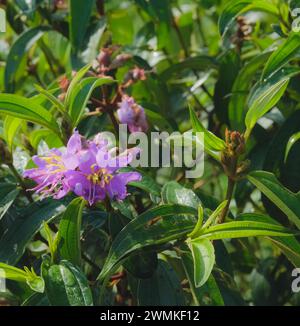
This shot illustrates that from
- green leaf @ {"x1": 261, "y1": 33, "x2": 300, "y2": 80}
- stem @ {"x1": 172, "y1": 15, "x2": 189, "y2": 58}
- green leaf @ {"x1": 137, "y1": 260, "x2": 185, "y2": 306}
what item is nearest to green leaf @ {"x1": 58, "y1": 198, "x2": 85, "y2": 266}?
green leaf @ {"x1": 137, "y1": 260, "x2": 185, "y2": 306}

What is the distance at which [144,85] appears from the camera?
6.56ft

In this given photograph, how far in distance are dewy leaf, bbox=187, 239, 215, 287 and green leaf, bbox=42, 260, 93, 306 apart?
176 millimetres

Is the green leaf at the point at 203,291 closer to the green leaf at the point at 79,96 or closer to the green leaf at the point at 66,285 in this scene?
the green leaf at the point at 66,285

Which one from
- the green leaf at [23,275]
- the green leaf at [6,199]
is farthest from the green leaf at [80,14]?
the green leaf at [23,275]

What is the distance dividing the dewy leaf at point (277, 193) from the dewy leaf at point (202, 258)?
143 mm

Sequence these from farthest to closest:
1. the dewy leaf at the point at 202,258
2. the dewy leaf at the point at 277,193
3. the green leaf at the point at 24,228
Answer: the green leaf at the point at 24,228, the dewy leaf at the point at 277,193, the dewy leaf at the point at 202,258

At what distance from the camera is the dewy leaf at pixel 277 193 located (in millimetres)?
1323

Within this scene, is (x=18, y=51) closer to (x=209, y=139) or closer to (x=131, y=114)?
(x=131, y=114)

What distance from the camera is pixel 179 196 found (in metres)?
1.48

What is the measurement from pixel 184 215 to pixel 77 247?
203mm

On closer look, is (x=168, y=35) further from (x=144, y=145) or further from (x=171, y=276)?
(x=171, y=276)

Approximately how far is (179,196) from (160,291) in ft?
0.60

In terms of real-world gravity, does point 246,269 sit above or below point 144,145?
below

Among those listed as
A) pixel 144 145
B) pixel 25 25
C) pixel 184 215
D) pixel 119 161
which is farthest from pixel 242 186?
pixel 25 25
